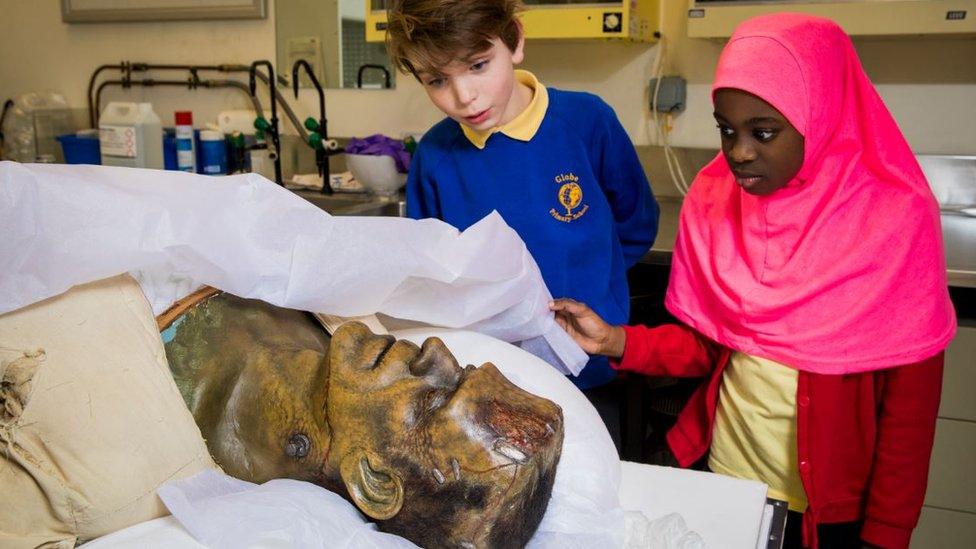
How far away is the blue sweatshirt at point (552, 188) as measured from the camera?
4.81 ft

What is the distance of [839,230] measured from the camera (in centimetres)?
123

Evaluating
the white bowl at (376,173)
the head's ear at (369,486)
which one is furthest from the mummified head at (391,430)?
the white bowl at (376,173)

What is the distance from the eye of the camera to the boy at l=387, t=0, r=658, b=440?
4.50 ft

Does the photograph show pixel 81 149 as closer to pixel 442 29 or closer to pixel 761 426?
pixel 442 29

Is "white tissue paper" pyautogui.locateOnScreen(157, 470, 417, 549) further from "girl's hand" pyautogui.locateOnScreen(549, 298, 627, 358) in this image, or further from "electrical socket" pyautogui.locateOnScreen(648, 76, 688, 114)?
"electrical socket" pyautogui.locateOnScreen(648, 76, 688, 114)

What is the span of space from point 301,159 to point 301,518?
2.39 metres

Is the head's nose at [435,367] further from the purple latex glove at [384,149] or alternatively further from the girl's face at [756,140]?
the purple latex glove at [384,149]

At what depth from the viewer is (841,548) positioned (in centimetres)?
131

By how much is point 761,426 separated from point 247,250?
2.57 ft

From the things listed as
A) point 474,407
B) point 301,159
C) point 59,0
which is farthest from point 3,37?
point 474,407

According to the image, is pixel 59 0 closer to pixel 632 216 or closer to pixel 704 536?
pixel 632 216

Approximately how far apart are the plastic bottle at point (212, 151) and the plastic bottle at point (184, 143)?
0.13 ft

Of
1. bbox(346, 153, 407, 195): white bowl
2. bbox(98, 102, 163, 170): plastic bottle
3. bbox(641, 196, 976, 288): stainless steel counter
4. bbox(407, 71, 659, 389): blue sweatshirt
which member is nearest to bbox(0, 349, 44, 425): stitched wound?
bbox(407, 71, 659, 389): blue sweatshirt

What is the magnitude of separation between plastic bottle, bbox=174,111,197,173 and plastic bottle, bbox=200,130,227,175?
4cm
